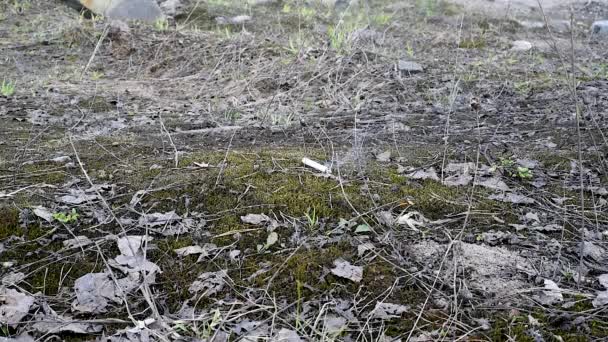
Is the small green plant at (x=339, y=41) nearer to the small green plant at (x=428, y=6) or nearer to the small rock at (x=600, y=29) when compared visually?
the small green plant at (x=428, y=6)

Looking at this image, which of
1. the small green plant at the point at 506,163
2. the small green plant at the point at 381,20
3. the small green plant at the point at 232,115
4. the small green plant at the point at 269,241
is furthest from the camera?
the small green plant at the point at 381,20

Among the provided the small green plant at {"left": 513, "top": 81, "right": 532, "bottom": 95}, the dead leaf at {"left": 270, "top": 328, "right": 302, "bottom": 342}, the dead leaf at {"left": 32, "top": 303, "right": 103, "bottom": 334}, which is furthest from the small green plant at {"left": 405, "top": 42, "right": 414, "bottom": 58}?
the dead leaf at {"left": 32, "top": 303, "right": 103, "bottom": 334}

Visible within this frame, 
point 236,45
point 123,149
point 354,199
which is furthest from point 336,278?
point 236,45

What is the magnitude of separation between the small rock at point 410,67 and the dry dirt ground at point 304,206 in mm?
31

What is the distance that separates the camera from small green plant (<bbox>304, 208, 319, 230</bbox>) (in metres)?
2.37

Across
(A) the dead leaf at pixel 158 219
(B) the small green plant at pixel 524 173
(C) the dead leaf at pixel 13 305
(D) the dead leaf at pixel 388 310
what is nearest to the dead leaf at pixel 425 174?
(B) the small green plant at pixel 524 173

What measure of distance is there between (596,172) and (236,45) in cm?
377

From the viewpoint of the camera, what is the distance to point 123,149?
3189 millimetres

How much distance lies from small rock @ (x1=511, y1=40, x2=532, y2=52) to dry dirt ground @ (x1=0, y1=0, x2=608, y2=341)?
4.06 ft

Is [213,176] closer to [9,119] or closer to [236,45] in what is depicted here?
[9,119]

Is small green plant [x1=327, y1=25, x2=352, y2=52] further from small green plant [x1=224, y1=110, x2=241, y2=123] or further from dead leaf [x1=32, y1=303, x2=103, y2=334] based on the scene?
dead leaf [x1=32, y1=303, x2=103, y2=334]

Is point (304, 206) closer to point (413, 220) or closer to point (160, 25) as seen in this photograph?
point (413, 220)

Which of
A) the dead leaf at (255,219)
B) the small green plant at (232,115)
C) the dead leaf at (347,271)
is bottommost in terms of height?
the small green plant at (232,115)

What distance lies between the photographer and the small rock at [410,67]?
4.98 meters
